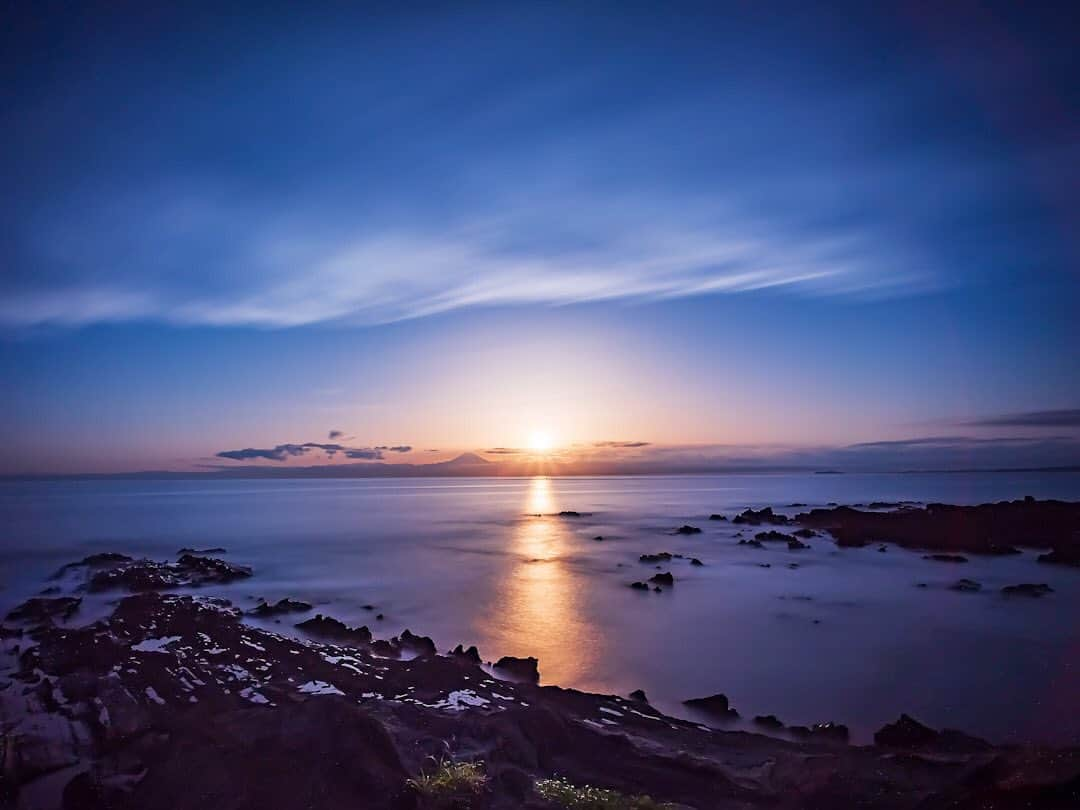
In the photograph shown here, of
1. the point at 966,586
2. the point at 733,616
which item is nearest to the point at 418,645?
the point at 733,616

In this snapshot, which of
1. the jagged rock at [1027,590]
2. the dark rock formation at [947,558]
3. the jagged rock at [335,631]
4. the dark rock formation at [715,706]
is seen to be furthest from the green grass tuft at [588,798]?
the dark rock formation at [947,558]

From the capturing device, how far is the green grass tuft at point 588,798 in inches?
321

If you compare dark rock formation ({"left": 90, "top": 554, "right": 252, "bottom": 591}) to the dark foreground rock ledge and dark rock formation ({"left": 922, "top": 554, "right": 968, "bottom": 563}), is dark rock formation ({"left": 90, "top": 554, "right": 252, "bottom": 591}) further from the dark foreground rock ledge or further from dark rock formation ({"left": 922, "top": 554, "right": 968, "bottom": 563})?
the dark foreground rock ledge

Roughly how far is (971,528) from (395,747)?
50403 millimetres

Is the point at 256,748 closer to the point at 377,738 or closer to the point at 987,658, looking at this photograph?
the point at 377,738

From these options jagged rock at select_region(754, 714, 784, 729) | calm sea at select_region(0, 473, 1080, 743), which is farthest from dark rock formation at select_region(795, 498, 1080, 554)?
jagged rock at select_region(754, 714, 784, 729)

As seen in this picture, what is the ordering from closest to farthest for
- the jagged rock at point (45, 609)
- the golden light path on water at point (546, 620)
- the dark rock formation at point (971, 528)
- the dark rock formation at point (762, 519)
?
the golden light path on water at point (546, 620) → the jagged rock at point (45, 609) → the dark rock formation at point (971, 528) → the dark rock formation at point (762, 519)

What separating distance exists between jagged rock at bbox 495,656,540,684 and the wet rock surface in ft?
2.54

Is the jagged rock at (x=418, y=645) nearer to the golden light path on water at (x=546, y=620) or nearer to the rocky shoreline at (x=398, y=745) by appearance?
the rocky shoreline at (x=398, y=745)

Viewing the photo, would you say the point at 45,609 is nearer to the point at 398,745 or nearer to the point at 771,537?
the point at 398,745

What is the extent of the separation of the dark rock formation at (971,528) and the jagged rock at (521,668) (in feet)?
114

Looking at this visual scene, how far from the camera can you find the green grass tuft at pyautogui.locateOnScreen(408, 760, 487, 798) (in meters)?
8.72

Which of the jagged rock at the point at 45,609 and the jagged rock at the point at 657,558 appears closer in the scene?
the jagged rock at the point at 45,609

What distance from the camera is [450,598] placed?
2997 centimetres
